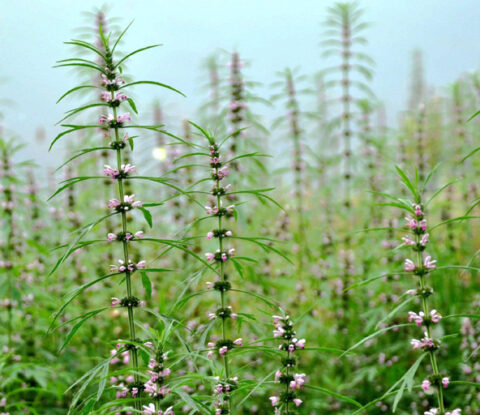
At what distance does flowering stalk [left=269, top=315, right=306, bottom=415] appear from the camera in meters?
1.75

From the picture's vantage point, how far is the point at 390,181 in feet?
16.9

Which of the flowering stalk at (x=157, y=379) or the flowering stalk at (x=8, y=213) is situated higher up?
the flowering stalk at (x=8, y=213)

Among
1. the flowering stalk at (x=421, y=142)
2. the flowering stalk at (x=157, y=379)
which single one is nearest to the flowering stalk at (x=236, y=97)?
the flowering stalk at (x=421, y=142)

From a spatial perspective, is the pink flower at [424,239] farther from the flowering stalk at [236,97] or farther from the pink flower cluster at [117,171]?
the flowering stalk at [236,97]

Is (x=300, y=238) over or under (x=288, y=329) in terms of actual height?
over

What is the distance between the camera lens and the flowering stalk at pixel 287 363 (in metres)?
1.75

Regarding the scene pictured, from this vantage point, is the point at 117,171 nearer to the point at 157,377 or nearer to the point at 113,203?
the point at 113,203

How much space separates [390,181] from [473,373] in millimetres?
2376

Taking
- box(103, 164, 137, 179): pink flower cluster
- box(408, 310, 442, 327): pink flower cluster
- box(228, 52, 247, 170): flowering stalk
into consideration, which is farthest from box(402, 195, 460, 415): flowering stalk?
box(228, 52, 247, 170): flowering stalk

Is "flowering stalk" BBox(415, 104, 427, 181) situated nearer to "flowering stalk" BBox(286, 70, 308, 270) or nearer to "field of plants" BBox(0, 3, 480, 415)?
"field of plants" BBox(0, 3, 480, 415)

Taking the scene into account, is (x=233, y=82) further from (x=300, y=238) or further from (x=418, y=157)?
(x=418, y=157)

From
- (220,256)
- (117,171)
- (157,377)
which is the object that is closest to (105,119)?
(117,171)

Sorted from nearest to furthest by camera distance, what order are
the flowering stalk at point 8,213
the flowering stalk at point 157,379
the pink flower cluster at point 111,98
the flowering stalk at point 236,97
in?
the flowering stalk at point 157,379
the pink flower cluster at point 111,98
the flowering stalk at point 8,213
the flowering stalk at point 236,97

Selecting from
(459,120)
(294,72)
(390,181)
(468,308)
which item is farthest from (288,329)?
(459,120)
